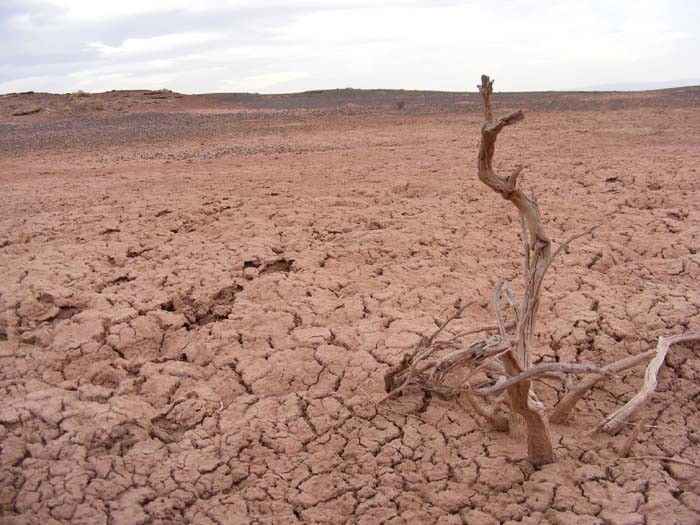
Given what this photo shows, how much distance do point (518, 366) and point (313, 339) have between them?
4.17 feet

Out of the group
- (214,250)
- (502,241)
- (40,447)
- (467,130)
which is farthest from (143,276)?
(467,130)

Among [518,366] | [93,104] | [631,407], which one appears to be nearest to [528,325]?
[518,366]

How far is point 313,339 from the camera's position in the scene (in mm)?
3148

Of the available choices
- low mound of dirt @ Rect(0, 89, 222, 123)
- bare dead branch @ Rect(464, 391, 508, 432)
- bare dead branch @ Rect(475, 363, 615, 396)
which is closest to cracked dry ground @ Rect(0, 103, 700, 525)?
bare dead branch @ Rect(464, 391, 508, 432)

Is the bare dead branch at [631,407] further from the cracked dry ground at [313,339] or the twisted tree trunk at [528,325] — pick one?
the twisted tree trunk at [528,325]

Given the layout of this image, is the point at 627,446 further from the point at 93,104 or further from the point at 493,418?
the point at 93,104

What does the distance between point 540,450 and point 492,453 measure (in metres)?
0.20

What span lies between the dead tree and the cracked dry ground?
0.38 ft

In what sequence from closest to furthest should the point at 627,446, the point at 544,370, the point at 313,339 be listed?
the point at 544,370 < the point at 627,446 < the point at 313,339

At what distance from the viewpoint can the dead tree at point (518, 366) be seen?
6.69 feet

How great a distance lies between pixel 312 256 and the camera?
3.98 meters

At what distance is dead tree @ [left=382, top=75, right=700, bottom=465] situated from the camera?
2.04 meters

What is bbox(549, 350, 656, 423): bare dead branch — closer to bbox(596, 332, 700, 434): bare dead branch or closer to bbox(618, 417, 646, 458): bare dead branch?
bbox(596, 332, 700, 434): bare dead branch

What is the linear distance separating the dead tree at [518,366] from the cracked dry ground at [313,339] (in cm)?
11
